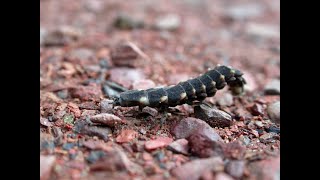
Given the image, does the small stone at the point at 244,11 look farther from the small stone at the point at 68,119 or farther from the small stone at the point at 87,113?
the small stone at the point at 68,119

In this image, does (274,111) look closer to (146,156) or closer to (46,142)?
(146,156)

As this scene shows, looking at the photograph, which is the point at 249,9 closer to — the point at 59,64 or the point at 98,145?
the point at 59,64

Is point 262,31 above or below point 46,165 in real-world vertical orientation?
above

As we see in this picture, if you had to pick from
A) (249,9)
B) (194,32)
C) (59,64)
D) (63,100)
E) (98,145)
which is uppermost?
(249,9)

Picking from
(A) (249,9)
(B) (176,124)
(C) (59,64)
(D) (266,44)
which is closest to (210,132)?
(B) (176,124)

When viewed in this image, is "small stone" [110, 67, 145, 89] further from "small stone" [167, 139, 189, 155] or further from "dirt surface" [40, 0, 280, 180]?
"small stone" [167, 139, 189, 155]

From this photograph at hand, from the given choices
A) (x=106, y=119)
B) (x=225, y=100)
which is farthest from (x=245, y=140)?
(x=106, y=119)
